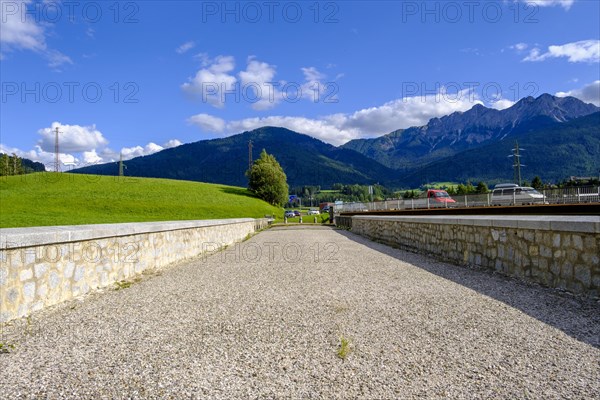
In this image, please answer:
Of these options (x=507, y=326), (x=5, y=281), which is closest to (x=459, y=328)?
(x=507, y=326)

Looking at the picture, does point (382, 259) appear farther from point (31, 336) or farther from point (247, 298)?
point (31, 336)

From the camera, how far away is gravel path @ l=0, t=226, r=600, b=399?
9.44ft

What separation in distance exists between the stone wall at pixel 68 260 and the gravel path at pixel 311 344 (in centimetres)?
31

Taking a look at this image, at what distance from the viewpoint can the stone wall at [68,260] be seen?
15.2 feet

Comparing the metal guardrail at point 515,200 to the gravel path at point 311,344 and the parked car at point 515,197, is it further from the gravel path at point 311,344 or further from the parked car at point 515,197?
the gravel path at point 311,344

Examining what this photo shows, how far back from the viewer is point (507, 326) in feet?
14.1

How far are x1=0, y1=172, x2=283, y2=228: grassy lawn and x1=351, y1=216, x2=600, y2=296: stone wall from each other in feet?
117

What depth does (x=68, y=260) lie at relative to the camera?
5777mm

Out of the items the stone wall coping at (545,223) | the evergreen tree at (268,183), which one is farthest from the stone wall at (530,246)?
the evergreen tree at (268,183)

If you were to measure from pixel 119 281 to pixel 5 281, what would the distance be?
112 inches

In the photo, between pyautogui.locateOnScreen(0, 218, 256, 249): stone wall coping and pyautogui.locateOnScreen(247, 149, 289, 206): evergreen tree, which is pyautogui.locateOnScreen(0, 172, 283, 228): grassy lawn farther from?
pyautogui.locateOnScreen(0, 218, 256, 249): stone wall coping

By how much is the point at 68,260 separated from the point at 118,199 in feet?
176

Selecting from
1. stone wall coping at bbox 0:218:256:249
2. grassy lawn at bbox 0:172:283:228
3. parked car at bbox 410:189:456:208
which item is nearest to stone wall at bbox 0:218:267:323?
stone wall coping at bbox 0:218:256:249

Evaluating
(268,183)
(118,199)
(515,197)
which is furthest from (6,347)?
(268,183)
